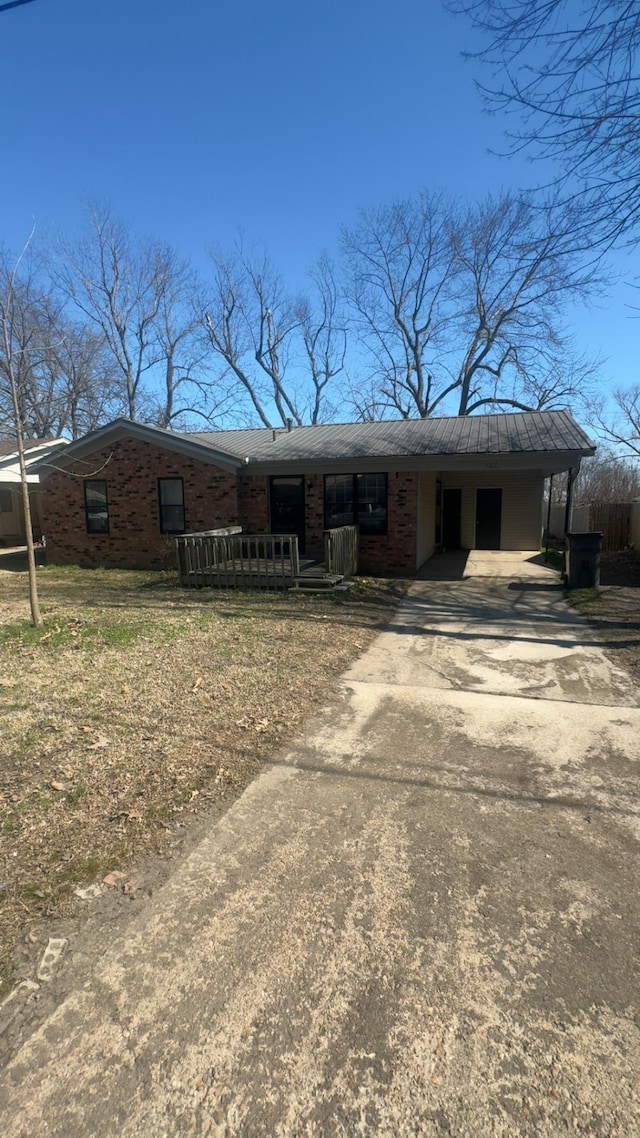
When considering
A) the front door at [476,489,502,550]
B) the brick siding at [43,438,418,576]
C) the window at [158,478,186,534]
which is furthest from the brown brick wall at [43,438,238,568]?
the front door at [476,489,502,550]

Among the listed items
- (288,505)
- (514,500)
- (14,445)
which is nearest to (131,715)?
(288,505)

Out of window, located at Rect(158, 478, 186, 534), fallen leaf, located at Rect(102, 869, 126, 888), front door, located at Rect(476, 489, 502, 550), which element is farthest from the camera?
front door, located at Rect(476, 489, 502, 550)

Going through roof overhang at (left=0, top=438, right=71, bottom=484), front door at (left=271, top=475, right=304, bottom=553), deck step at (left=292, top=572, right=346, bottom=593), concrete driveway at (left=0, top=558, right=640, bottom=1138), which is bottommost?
concrete driveway at (left=0, top=558, right=640, bottom=1138)

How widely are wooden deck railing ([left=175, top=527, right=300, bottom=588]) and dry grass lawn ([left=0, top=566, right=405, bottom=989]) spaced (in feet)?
4.33

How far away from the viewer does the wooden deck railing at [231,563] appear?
10.3 metres

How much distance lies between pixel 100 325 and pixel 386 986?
35314 millimetres

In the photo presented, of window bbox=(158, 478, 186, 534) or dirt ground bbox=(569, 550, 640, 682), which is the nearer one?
dirt ground bbox=(569, 550, 640, 682)

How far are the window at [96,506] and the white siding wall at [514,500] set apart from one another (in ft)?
31.6

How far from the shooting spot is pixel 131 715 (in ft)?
15.1

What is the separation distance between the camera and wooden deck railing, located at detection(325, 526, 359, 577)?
401 inches

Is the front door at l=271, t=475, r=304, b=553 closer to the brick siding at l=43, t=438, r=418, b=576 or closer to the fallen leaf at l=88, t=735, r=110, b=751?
the brick siding at l=43, t=438, r=418, b=576

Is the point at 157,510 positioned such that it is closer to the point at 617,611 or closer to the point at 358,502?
the point at 358,502

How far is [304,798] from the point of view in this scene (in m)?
3.38

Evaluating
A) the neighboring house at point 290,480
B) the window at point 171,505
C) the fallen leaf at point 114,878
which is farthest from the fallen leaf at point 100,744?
the window at point 171,505
